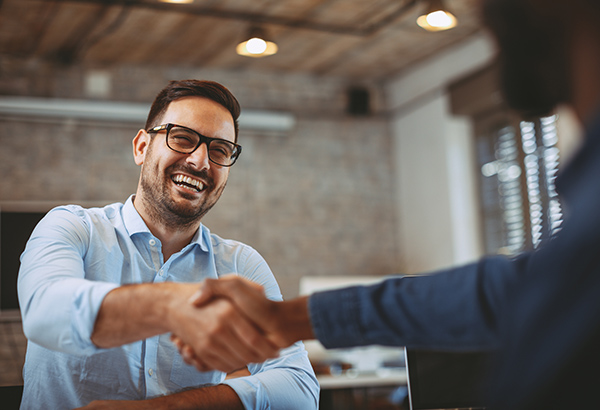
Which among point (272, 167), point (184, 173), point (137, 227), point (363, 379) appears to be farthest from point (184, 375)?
point (272, 167)

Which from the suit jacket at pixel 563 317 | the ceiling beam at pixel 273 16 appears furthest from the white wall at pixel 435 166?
the suit jacket at pixel 563 317

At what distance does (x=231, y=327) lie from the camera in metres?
1.08

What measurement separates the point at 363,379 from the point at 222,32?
8.98 feet

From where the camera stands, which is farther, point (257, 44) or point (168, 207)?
point (257, 44)

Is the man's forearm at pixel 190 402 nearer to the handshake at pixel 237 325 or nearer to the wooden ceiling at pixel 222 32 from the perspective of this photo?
the handshake at pixel 237 325

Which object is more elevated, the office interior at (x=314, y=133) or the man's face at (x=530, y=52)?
the office interior at (x=314, y=133)

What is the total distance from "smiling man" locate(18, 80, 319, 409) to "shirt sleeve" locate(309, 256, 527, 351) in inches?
5.9

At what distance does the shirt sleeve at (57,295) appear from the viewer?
1073 millimetres

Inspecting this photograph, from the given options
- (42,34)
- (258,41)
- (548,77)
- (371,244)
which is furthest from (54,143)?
(548,77)

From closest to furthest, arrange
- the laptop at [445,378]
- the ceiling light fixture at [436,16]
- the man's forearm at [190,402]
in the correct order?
the man's forearm at [190,402]
the laptop at [445,378]
the ceiling light fixture at [436,16]

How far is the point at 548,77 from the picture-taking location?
2.27 ft

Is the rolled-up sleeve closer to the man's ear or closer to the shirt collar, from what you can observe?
the shirt collar

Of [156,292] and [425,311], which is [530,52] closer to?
[425,311]

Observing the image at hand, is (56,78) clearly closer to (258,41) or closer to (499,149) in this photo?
(258,41)
